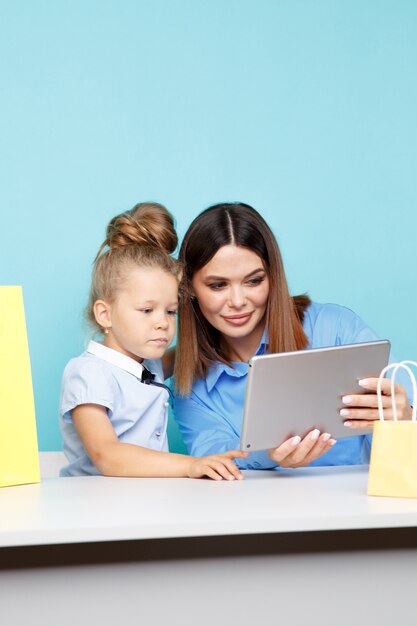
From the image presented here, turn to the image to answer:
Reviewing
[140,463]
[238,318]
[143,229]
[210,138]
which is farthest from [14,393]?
[210,138]

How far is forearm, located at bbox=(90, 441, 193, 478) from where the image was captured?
5.21 ft

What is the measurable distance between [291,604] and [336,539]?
10 cm

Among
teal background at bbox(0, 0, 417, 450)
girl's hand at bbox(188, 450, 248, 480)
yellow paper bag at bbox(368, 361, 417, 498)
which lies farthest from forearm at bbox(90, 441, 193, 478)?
teal background at bbox(0, 0, 417, 450)

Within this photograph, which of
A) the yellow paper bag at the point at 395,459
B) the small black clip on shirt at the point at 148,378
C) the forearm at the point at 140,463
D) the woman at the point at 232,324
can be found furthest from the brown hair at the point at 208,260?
the yellow paper bag at the point at 395,459

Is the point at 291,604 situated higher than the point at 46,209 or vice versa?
the point at 46,209

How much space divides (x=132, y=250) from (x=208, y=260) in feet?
0.66

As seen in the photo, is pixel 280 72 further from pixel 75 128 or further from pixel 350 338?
pixel 350 338

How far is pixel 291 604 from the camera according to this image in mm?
1180

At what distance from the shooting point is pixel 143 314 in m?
1.89

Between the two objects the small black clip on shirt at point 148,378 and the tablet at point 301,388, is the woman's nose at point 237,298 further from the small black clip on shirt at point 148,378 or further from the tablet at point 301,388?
the tablet at point 301,388

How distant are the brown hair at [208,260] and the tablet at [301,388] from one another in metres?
0.56

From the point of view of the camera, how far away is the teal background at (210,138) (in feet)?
8.89

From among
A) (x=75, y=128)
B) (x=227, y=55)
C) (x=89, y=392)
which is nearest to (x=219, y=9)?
(x=227, y=55)

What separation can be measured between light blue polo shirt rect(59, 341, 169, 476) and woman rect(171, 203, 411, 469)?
0.62 feet
